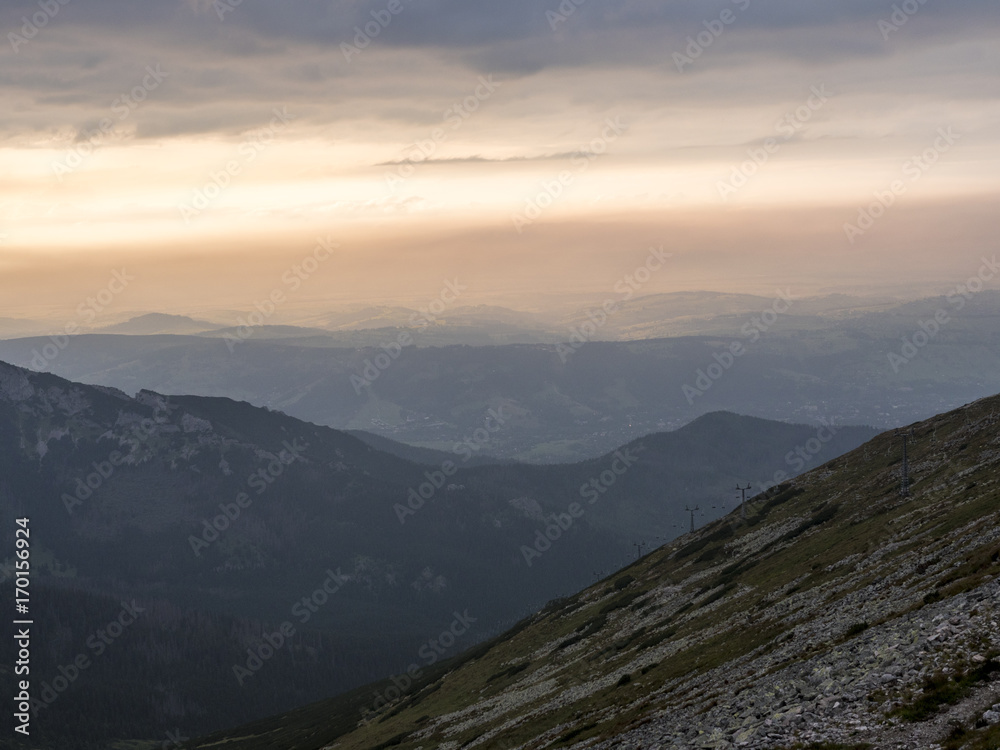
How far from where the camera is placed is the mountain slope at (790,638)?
43.3 metres

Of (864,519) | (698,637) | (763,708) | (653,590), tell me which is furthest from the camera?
(653,590)

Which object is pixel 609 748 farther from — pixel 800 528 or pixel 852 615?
pixel 800 528

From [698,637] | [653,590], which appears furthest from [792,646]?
[653,590]

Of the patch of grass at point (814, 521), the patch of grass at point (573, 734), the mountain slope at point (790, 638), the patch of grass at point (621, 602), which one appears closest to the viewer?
the mountain slope at point (790, 638)

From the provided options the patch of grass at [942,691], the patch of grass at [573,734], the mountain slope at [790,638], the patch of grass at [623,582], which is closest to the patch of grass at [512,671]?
the mountain slope at [790,638]

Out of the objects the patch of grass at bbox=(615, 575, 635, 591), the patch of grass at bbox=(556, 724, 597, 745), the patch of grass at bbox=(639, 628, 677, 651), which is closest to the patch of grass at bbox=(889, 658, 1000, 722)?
the patch of grass at bbox=(556, 724, 597, 745)

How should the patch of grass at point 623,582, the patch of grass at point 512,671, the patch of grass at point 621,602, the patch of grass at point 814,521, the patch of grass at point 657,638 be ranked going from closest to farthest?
the patch of grass at point 657,638
the patch of grass at point 814,521
the patch of grass at point 512,671
the patch of grass at point 621,602
the patch of grass at point 623,582

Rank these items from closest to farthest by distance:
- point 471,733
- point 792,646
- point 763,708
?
1. point 763,708
2. point 792,646
3. point 471,733

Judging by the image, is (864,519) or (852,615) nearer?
(852,615)

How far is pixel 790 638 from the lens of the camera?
218ft

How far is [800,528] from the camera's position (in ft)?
428

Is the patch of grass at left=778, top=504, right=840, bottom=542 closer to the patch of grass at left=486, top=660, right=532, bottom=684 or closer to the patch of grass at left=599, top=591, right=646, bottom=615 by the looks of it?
the patch of grass at left=599, top=591, right=646, bottom=615

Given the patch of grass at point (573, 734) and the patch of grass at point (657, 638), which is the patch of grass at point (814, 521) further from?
the patch of grass at point (573, 734)

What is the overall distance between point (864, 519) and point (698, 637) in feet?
109
